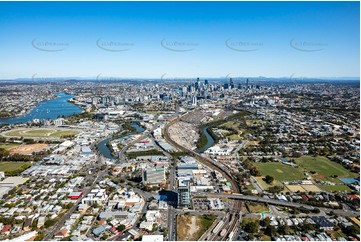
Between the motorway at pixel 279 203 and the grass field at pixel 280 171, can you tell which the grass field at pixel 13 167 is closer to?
the motorway at pixel 279 203

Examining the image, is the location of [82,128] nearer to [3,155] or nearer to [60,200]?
[3,155]

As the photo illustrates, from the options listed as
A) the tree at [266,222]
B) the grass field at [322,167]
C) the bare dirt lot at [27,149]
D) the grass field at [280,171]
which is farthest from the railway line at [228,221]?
the bare dirt lot at [27,149]

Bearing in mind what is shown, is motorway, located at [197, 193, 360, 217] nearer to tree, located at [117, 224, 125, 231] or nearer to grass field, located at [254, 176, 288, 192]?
grass field, located at [254, 176, 288, 192]

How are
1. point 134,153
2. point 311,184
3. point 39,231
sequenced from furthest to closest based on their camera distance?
point 134,153
point 311,184
point 39,231

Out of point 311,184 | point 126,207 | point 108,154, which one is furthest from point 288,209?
point 108,154

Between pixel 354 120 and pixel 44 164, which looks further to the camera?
pixel 354 120

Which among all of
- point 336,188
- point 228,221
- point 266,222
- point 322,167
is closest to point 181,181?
point 228,221
